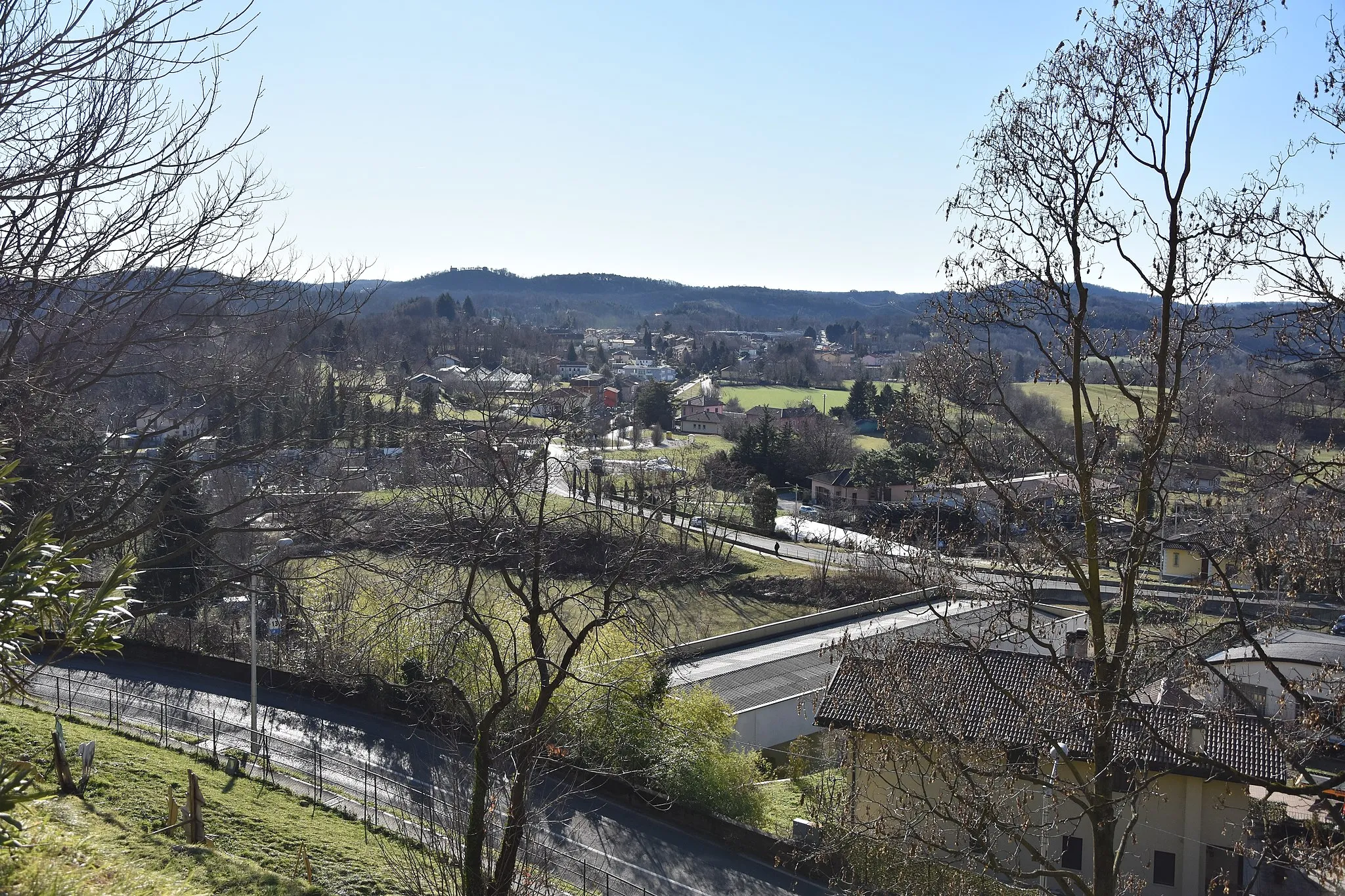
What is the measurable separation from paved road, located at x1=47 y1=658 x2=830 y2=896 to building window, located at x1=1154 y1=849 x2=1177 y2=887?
4.98 meters

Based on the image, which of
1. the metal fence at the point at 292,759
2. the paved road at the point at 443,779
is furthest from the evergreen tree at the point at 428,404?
the metal fence at the point at 292,759

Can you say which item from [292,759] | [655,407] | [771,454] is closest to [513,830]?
[292,759]

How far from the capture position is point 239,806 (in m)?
12.1

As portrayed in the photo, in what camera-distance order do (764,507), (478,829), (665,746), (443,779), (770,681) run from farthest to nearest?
(764,507) → (770,681) → (665,746) → (443,779) → (478,829)

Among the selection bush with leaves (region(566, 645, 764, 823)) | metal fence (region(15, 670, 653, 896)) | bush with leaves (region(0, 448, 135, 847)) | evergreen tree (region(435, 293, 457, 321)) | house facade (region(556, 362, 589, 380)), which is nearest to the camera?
bush with leaves (region(0, 448, 135, 847))

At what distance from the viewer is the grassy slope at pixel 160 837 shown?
651 centimetres

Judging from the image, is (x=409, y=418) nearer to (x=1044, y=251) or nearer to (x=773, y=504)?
(x=1044, y=251)

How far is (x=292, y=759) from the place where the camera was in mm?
16266

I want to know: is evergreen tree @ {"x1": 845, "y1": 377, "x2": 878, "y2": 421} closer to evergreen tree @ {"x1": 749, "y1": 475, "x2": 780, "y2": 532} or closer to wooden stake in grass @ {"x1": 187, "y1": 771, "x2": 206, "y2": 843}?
evergreen tree @ {"x1": 749, "y1": 475, "x2": 780, "y2": 532}

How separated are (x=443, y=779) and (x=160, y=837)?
518cm

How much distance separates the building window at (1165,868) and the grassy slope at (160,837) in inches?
437

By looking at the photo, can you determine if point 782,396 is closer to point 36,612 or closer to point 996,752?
point 996,752

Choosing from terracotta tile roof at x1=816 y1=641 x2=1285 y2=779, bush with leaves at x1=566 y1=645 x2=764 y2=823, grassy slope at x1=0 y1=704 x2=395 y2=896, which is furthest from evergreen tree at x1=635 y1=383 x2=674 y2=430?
terracotta tile roof at x1=816 y1=641 x2=1285 y2=779

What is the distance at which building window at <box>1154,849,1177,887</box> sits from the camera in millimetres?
14336
